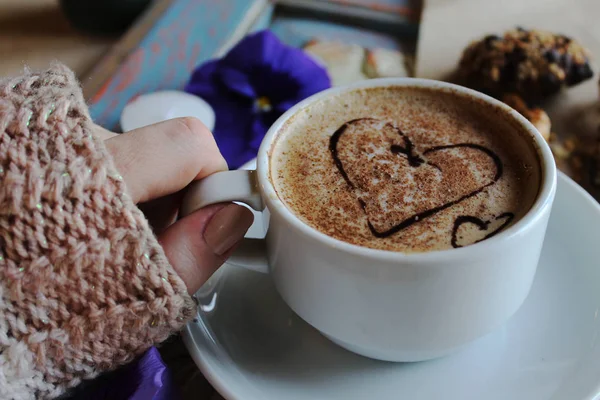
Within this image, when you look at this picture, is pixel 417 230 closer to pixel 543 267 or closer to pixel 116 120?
pixel 543 267

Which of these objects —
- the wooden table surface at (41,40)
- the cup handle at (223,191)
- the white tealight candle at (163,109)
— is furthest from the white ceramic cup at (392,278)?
the wooden table surface at (41,40)

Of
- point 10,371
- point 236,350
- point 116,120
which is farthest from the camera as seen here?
point 116,120

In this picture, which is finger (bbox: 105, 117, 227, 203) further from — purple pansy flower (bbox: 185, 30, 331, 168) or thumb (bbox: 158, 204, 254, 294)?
purple pansy flower (bbox: 185, 30, 331, 168)

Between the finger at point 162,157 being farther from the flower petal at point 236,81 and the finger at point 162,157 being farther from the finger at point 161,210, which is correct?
the flower petal at point 236,81

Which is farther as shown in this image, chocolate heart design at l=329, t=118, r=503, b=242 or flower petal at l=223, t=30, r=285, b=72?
flower petal at l=223, t=30, r=285, b=72

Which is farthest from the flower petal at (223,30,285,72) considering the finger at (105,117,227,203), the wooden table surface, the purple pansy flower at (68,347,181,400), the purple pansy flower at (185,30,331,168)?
the purple pansy flower at (68,347,181,400)

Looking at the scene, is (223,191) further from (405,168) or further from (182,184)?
(405,168)

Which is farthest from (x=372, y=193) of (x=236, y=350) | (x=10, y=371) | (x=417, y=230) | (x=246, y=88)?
(x=246, y=88)
